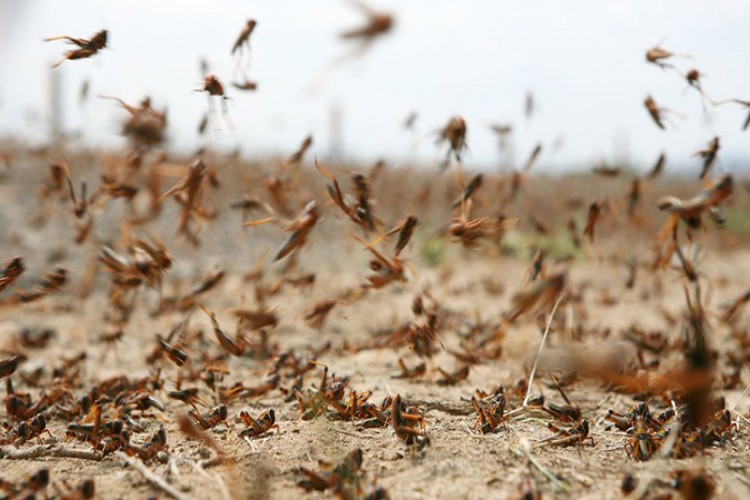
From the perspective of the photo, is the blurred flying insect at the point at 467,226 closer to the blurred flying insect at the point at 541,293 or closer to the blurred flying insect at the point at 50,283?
the blurred flying insect at the point at 541,293

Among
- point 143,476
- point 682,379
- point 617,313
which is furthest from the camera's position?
point 617,313

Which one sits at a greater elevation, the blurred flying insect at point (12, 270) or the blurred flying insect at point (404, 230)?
the blurred flying insect at point (404, 230)

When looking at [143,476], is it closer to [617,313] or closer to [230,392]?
[230,392]

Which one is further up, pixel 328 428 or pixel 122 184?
pixel 122 184

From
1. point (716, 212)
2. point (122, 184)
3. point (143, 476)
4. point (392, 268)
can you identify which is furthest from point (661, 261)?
point (122, 184)

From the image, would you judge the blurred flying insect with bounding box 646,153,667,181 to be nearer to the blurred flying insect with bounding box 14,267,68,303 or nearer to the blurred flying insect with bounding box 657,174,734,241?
the blurred flying insect with bounding box 657,174,734,241

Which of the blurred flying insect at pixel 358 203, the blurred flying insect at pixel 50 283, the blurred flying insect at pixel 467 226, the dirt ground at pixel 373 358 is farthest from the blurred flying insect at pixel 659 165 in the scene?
the blurred flying insect at pixel 50 283

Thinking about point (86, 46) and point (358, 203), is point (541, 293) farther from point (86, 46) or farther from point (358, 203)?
point (86, 46)

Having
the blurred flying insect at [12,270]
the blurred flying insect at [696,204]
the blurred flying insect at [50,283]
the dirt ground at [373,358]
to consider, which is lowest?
the dirt ground at [373,358]
